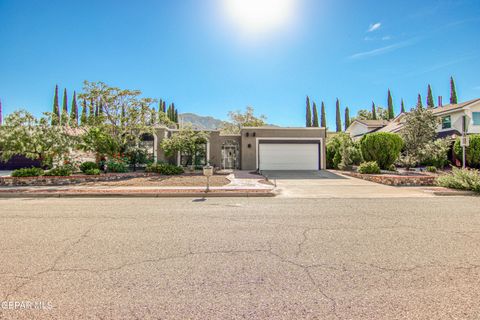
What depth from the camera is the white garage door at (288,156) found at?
19438 mm

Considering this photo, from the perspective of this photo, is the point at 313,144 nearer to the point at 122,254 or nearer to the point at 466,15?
the point at 466,15

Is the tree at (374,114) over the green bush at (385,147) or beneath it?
over

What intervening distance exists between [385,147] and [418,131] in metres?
2.00

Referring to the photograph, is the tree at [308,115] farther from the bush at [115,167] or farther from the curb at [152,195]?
the curb at [152,195]

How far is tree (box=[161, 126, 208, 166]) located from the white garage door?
477 centimetres

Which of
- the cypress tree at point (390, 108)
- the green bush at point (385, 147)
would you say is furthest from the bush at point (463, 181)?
the cypress tree at point (390, 108)

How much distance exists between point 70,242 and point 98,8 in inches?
416

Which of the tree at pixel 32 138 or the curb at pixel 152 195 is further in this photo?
the tree at pixel 32 138

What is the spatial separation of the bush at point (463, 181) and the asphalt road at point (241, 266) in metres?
4.69

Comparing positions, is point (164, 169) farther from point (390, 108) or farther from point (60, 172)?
point (390, 108)

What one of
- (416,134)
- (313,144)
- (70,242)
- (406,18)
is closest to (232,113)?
(313,144)

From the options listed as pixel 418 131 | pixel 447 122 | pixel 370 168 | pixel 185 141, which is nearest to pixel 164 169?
pixel 185 141

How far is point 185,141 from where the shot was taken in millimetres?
17062

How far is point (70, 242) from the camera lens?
4066 mm
